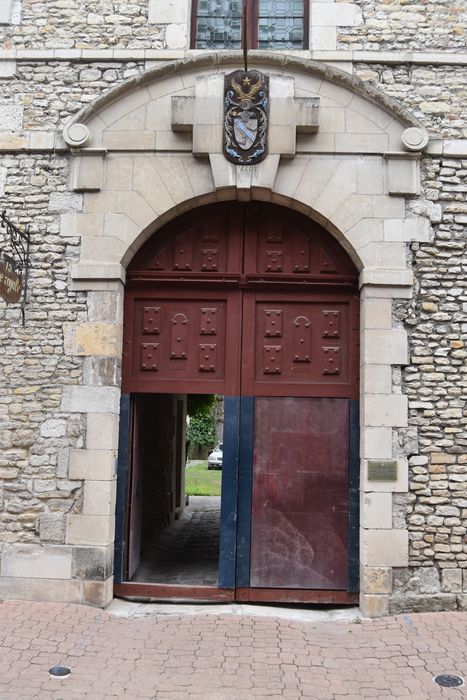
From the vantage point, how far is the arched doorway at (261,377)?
6121 millimetres

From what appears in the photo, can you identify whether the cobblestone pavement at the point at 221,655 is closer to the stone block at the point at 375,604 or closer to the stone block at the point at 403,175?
the stone block at the point at 375,604

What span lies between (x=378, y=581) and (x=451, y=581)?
65 cm

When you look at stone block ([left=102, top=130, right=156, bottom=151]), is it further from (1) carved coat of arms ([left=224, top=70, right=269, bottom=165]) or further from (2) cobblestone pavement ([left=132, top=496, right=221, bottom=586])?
(2) cobblestone pavement ([left=132, top=496, right=221, bottom=586])

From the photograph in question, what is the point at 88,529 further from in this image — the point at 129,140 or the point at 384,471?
the point at 129,140

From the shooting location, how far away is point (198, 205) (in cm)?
644

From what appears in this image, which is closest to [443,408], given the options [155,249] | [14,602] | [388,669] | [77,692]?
[388,669]

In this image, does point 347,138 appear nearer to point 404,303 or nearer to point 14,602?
point 404,303

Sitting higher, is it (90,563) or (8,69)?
(8,69)

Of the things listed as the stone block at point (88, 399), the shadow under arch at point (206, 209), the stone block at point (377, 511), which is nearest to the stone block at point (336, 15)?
the shadow under arch at point (206, 209)

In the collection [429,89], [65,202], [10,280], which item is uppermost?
[429,89]

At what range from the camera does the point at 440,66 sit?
6.37m

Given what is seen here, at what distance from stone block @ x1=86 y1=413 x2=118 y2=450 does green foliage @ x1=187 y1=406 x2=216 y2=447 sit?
2121 cm

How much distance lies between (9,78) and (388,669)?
6.27 m

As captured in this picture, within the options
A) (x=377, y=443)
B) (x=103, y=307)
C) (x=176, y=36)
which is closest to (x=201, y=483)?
(x=103, y=307)
